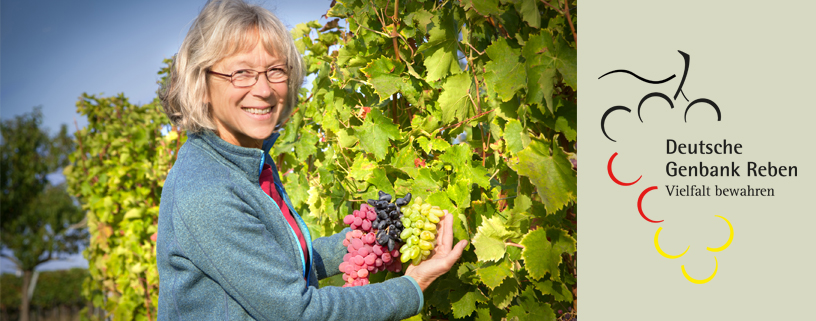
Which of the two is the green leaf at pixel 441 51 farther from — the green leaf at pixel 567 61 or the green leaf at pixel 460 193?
the green leaf at pixel 567 61

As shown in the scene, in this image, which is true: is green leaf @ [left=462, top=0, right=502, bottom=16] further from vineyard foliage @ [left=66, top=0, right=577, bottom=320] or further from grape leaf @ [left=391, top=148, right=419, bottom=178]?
grape leaf @ [left=391, top=148, right=419, bottom=178]

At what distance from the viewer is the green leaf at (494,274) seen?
153 cm

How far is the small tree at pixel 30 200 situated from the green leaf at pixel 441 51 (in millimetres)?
21908

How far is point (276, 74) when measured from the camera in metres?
1.60

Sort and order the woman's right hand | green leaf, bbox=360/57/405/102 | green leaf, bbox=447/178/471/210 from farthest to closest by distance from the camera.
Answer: green leaf, bbox=360/57/405/102 < green leaf, bbox=447/178/471/210 < the woman's right hand

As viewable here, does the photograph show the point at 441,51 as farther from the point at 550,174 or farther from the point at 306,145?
the point at 306,145

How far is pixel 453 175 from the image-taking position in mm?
1812

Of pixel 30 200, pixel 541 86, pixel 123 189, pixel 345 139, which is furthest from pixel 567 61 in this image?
pixel 30 200

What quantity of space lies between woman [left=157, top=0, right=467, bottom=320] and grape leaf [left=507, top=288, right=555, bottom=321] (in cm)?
24
